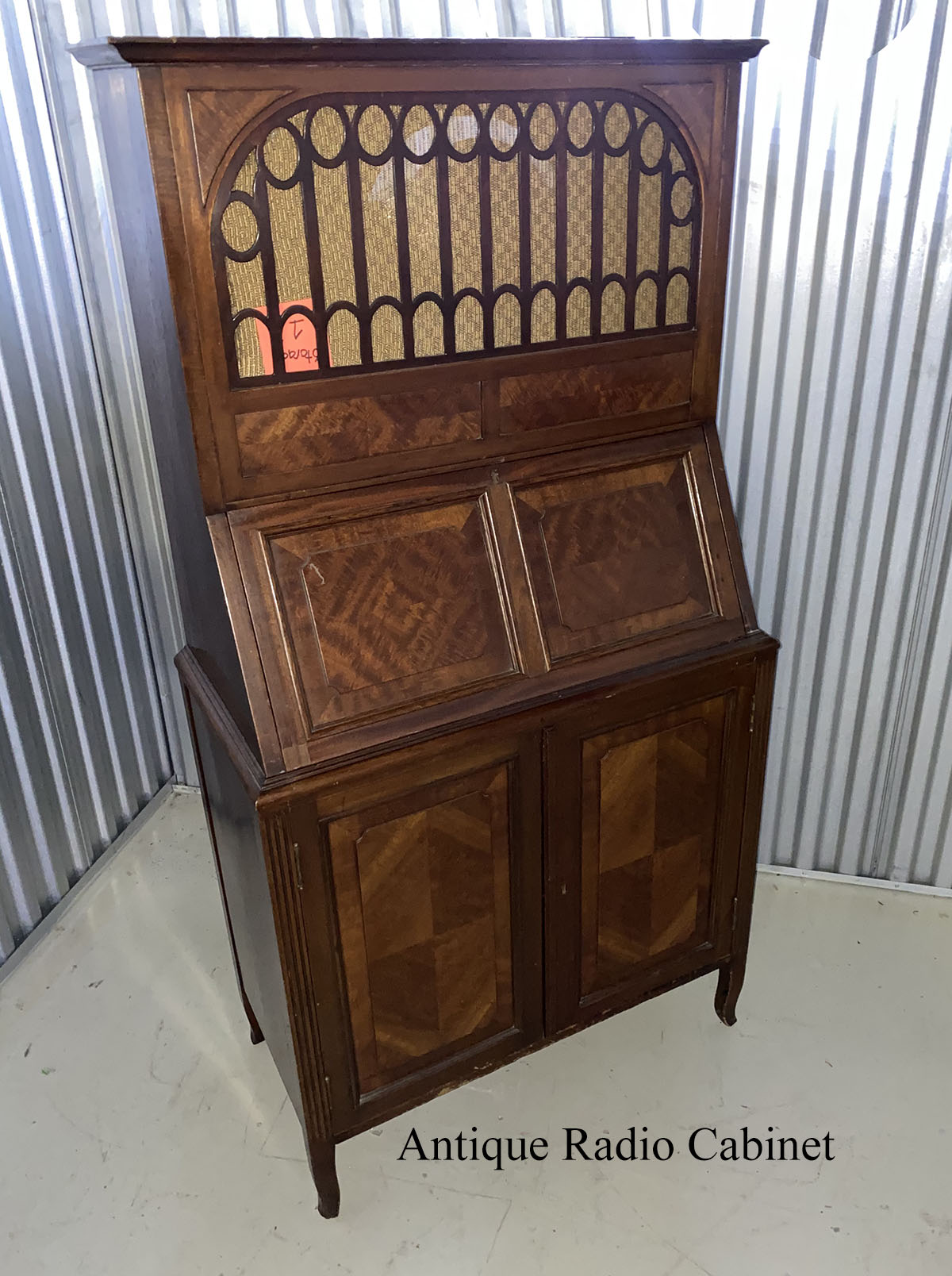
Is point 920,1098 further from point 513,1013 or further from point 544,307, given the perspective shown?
point 544,307

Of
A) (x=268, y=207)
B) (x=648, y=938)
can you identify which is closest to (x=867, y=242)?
(x=268, y=207)

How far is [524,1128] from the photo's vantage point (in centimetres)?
Result: 192

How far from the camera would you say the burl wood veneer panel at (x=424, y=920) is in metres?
1.53

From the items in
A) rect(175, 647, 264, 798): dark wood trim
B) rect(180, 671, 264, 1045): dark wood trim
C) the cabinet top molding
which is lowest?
rect(180, 671, 264, 1045): dark wood trim

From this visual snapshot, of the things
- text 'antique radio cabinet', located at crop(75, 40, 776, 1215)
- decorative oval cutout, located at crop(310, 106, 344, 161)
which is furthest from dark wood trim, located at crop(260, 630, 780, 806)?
decorative oval cutout, located at crop(310, 106, 344, 161)

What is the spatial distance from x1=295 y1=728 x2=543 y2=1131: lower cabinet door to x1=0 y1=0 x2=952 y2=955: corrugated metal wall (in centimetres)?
99

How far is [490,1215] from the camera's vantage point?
1770mm

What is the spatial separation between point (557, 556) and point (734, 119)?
761 mm

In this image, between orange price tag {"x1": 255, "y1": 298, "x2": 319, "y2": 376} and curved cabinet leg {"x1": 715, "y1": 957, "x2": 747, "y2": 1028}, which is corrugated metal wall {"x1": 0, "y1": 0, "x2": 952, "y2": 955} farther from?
orange price tag {"x1": 255, "y1": 298, "x2": 319, "y2": 376}

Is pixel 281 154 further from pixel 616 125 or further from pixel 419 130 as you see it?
pixel 616 125

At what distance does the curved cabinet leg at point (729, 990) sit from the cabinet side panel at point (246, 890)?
915 millimetres

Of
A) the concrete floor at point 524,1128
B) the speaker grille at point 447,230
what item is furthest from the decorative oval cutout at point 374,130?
→ the concrete floor at point 524,1128

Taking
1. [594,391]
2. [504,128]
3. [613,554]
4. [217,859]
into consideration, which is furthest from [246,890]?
[504,128]

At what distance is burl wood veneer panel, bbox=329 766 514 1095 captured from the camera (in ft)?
5.00
